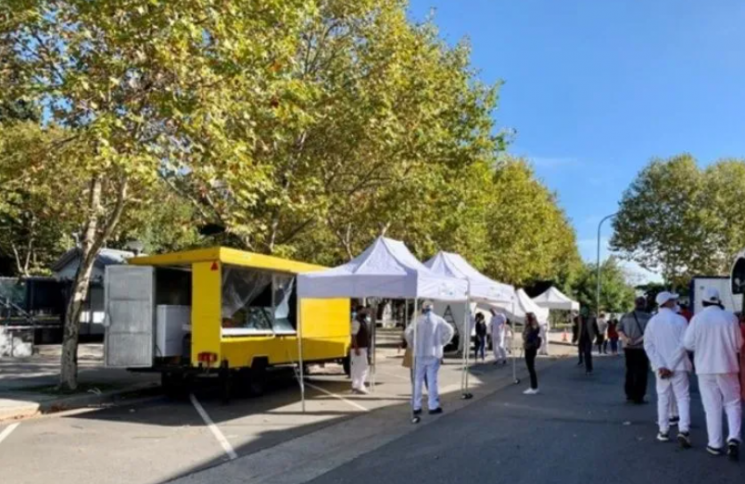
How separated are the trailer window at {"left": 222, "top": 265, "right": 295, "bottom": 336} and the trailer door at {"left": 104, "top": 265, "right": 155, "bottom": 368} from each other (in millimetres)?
1403

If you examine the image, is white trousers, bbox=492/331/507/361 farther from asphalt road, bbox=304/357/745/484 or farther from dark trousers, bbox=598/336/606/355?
asphalt road, bbox=304/357/745/484

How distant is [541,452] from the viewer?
28.8 ft

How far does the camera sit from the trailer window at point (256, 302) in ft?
47.6

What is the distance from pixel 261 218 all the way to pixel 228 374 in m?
8.62

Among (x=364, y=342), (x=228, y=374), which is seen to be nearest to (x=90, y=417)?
(x=228, y=374)

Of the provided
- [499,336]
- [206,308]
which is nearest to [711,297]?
[206,308]

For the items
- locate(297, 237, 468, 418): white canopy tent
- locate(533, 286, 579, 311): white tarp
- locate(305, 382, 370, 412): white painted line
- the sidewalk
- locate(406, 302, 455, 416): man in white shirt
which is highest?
locate(297, 237, 468, 418): white canopy tent

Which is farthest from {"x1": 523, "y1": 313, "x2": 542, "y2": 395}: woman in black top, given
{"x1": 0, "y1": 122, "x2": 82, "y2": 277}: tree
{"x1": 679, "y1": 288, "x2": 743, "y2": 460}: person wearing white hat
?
{"x1": 0, "y1": 122, "x2": 82, "y2": 277}: tree

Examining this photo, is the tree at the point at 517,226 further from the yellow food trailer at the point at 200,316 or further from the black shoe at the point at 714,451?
the black shoe at the point at 714,451

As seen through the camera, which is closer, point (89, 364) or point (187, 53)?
point (187, 53)

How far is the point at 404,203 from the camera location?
2242 cm

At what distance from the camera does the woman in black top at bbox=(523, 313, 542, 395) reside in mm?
15344

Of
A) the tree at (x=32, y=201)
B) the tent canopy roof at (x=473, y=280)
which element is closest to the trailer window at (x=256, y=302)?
the tent canopy roof at (x=473, y=280)

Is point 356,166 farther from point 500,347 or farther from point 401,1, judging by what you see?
point 500,347
